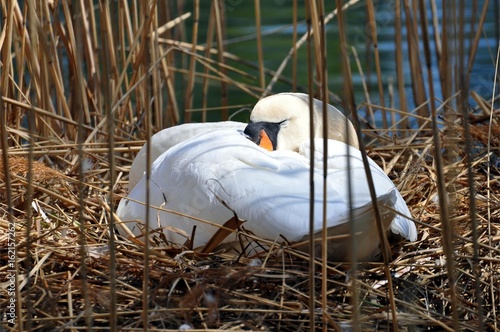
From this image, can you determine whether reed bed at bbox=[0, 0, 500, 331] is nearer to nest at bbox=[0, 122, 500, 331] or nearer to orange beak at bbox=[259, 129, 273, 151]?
nest at bbox=[0, 122, 500, 331]

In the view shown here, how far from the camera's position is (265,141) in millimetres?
2248

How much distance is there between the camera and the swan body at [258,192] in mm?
1689

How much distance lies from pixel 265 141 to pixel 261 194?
534mm

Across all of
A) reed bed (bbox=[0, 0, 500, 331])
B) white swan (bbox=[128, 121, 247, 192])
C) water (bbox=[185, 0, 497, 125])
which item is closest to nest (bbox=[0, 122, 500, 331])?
reed bed (bbox=[0, 0, 500, 331])

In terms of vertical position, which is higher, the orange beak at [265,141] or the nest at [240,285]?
the orange beak at [265,141]

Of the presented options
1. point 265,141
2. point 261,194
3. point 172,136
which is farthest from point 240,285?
point 172,136

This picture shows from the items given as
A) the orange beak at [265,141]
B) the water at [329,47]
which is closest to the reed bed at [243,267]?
the orange beak at [265,141]

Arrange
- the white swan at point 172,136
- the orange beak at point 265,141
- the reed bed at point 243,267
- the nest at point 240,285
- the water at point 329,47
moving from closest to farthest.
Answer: the reed bed at point 243,267
the nest at point 240,285
the orange beak at point 265,141
the white swan at point 172,136
the water at point 329,47

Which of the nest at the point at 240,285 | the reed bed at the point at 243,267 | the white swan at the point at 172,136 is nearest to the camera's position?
the reed bed at the point at 243,267

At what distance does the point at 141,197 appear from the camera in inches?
86.7

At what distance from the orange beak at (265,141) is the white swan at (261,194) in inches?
5.9

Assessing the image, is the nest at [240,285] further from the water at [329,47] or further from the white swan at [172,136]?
the water at [329,47]

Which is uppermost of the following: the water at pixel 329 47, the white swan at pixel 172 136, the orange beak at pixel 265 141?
the orange beak at pixel 265 141

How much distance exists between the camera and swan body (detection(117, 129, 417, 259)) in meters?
1.69
